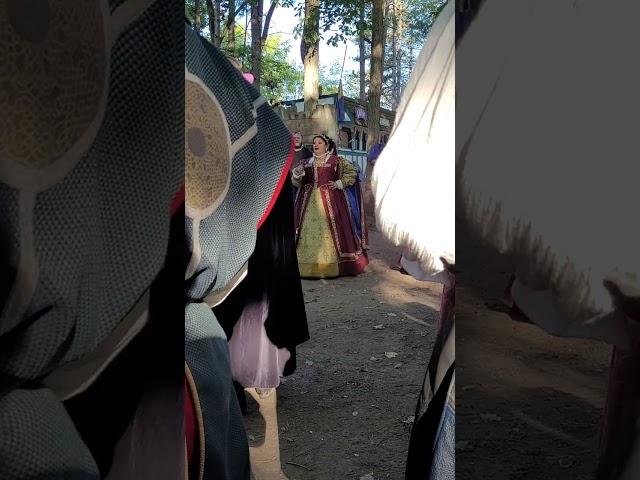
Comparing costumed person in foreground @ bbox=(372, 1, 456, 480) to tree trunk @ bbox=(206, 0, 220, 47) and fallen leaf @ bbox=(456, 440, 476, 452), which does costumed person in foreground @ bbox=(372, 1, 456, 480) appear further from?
tree trunk @ bbox=(206, 0, 220, 47)

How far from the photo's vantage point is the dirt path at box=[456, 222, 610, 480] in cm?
52

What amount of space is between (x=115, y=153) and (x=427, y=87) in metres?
0.72

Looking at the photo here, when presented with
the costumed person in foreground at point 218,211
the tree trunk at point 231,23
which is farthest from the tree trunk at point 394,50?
the costumed person in foreground at point 218,211

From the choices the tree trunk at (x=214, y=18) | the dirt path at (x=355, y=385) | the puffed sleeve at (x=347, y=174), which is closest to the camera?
the dirt path at (x=355, y=385)

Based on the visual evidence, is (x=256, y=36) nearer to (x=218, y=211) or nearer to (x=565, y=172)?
(x=218, y=211)

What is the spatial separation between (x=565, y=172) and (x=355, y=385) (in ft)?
10.1

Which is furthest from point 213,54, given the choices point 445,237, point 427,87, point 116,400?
point 116,400

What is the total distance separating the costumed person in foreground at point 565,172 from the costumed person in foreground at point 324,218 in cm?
581

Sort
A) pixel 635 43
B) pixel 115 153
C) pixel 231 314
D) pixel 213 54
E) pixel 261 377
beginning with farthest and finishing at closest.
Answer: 1. pixel 261 377
2. pixel 231 314
3. pixel 213 54
4. pixel 115 153
5. pixel 635 43

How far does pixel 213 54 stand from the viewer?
1.38 metres

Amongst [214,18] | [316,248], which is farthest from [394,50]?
[316,248]

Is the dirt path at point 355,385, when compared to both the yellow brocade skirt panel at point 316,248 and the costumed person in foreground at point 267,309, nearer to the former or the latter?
the yellow brocade skirt panel at point 316,248

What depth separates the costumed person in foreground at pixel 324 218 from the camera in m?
6.37

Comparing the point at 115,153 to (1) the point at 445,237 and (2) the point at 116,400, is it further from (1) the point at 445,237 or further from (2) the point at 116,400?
(1) the point at 445,237
